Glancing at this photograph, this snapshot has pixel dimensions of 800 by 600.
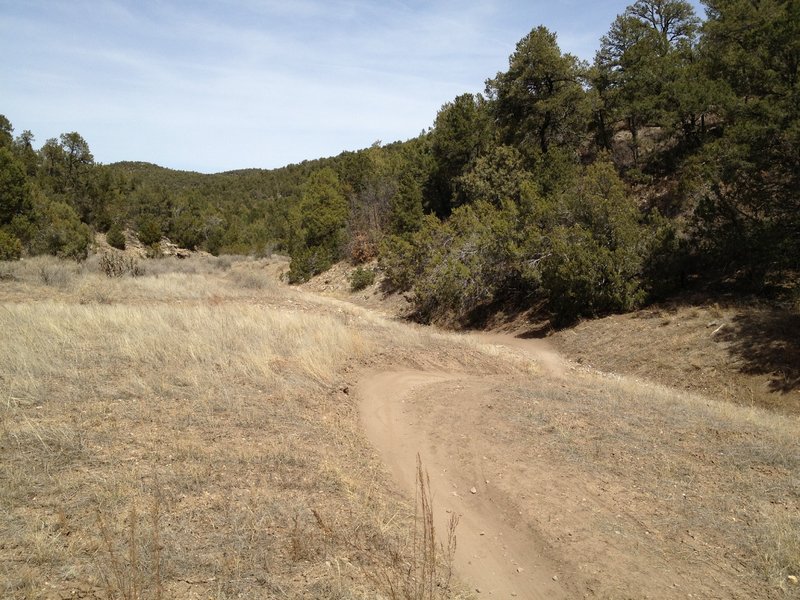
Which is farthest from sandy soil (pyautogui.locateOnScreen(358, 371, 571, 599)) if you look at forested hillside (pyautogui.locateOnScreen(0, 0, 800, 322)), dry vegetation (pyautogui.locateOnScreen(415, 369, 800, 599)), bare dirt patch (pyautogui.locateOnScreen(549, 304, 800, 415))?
forested hillside (pyautogui.locateOnScreen(0, 0, 800, 322))

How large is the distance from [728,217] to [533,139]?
16.6 meters

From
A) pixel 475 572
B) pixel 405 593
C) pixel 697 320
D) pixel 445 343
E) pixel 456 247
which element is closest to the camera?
pixel 405 593

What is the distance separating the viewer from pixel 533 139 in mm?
32688

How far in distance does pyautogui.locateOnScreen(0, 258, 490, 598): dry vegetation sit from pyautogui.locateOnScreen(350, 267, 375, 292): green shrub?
25862 millimetres

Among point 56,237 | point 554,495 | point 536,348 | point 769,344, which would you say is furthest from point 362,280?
point 554,495

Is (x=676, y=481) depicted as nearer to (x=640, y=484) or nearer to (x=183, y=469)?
(x=640, y=484)

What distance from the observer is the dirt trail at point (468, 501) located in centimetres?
448

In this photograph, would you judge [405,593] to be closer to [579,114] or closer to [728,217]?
[728,217]

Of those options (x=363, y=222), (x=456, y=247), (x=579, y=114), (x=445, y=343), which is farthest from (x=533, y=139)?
(x=445, y=343)

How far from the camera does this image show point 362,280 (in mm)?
37031

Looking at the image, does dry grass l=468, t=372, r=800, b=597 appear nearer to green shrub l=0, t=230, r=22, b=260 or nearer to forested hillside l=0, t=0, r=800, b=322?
forested hillside l=0, t=0, r=800, b=322

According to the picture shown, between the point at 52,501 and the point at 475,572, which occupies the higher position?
the point at 52,501

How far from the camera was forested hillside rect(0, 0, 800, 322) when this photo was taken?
16.7 meters

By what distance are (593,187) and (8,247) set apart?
24.9 meters
